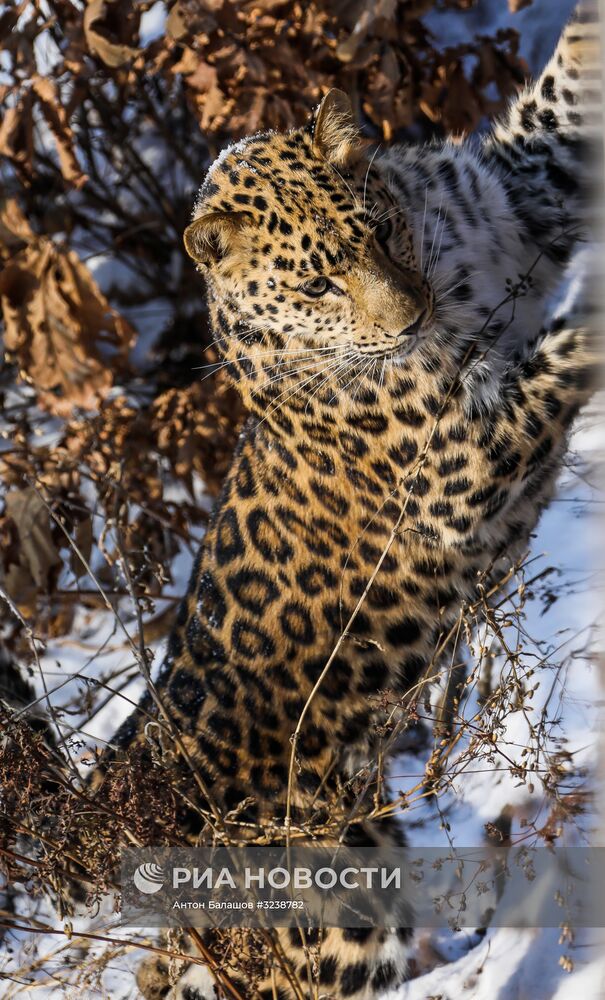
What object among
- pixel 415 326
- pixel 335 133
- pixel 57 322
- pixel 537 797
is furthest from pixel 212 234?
pixel 537 797

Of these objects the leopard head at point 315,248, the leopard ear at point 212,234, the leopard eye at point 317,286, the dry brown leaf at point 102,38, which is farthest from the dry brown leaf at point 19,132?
the leopard eye at point 317,286

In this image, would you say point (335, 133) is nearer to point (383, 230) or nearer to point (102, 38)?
point (383, 230)

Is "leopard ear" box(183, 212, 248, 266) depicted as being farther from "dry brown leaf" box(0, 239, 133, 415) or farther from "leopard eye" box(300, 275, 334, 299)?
A: "dry brown leaf" box(0, 239, 133, 415)

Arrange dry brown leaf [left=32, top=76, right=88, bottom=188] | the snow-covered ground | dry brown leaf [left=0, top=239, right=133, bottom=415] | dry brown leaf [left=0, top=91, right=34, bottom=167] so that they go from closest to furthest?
the snow-covered ground
dry brown leaf [left=32, top=76, right=88, bottom=188]
dry brown leaf [left=0, top=91, right=34, bottom=167]
dry brown leaf [left=0, top=239, right=133, bottom=415]

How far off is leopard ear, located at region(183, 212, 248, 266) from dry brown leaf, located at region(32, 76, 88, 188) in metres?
1.40

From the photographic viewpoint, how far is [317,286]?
10.2ft

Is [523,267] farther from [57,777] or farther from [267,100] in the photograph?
[57,777]

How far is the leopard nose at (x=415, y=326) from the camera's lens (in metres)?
3.09

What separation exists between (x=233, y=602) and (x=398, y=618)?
21.6 inches

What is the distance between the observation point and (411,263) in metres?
3.18

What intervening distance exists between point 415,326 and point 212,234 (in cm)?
67

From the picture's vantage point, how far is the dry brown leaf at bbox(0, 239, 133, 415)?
4816 millimetres

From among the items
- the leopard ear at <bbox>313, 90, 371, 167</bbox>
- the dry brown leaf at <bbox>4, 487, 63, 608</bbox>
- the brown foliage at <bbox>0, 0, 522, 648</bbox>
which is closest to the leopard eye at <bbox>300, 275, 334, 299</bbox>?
the leopard ear at <bbox>313, 90, 371, 167</bbox>

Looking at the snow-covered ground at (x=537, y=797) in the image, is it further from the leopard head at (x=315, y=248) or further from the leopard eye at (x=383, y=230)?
the leopard eye at (x=383, y=230)
